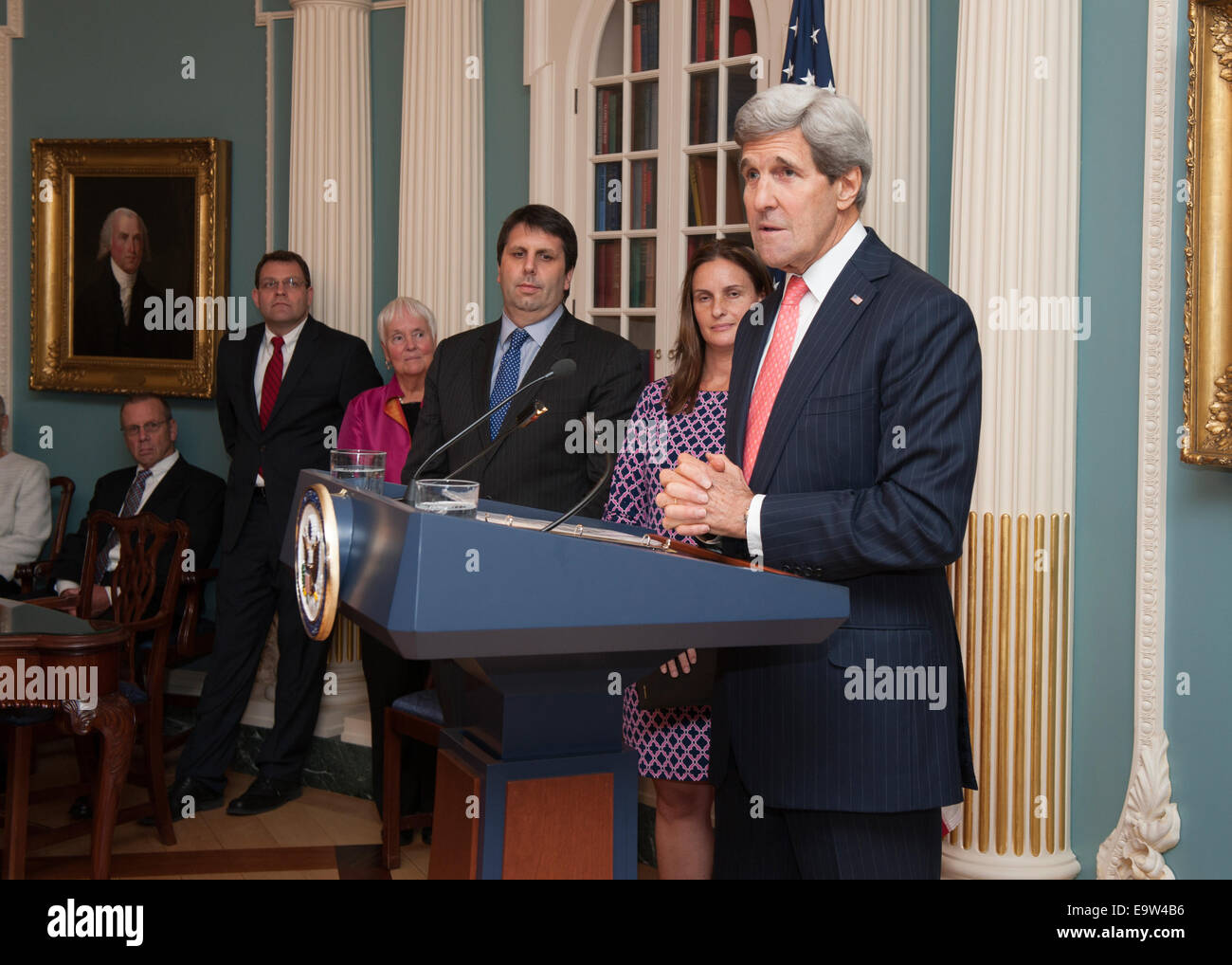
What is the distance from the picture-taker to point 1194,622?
3105 mm

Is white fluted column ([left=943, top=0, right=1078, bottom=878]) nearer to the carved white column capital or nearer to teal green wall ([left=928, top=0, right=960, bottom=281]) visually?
teal green wall ([left=928, top=0, right=960, bottom=281])

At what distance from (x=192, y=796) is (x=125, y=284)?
2.82 m

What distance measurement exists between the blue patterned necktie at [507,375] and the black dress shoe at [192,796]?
2390 mm

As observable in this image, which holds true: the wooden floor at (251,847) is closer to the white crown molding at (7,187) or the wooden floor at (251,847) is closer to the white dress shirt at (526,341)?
the white dress shirt at (526,341)

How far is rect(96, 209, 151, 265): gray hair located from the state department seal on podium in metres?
5.00

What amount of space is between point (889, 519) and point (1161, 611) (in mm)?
1785

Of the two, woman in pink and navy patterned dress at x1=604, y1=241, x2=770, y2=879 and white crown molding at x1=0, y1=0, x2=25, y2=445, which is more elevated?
white crown molding at x1=0, y1=0, x2=25, y2=445

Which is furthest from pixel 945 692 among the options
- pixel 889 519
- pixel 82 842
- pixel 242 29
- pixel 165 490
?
pixel 242 29

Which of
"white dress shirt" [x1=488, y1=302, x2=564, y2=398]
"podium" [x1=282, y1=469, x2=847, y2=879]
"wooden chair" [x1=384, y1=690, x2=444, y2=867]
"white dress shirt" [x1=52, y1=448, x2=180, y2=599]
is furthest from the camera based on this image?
"white dress shirt" [x1=52, y1=448, x2=180, y2=599]

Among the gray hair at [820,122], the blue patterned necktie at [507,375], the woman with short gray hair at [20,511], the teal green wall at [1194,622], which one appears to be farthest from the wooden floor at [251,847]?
the gray hair at [820,122]

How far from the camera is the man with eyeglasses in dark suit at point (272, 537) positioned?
4969 mm

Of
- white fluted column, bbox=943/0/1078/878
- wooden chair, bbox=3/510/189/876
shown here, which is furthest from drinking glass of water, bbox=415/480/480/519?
wooden chair, bbox=3/510/189/876

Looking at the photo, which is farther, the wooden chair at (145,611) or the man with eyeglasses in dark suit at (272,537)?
the man with eyeglasses in dark suit at (272,537)

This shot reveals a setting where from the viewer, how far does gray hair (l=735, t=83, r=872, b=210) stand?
1820 millimetres
